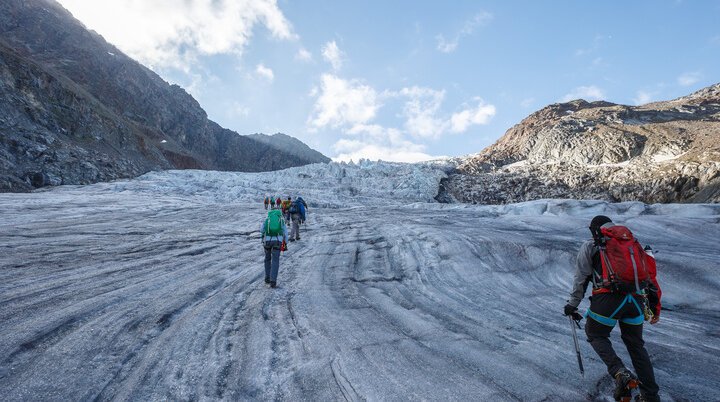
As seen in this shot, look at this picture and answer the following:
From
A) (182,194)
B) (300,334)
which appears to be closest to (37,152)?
(182,194)

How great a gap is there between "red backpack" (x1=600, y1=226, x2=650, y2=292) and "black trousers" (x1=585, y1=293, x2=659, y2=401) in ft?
0.75

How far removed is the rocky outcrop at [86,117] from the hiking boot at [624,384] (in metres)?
38.7

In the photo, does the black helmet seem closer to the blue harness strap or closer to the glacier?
the blue harness strap

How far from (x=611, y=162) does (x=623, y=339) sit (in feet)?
162

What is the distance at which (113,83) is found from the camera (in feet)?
270

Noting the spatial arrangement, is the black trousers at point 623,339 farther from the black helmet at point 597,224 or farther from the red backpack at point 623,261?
the black helmet at point 597,224

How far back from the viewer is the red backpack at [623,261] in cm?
364

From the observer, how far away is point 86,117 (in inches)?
1747

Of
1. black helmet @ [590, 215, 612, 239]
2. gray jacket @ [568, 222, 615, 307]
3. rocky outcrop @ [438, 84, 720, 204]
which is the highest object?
rocky outcrop @ [438, 84, 720, 204]

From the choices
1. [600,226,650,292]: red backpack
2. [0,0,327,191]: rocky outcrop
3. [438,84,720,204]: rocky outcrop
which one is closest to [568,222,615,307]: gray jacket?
[600,226,650,292]: red backpack

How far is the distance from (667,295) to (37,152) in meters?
47.2

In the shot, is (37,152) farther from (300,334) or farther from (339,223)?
(300,334)

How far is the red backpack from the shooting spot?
364cm

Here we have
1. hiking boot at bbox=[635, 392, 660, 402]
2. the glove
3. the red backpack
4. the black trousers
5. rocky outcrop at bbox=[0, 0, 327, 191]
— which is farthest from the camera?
rocky outcrop at bbox=[0, 0, 327, 191]
